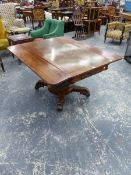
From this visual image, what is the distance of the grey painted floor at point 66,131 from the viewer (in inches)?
65.9

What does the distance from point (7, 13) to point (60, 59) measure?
364 cm

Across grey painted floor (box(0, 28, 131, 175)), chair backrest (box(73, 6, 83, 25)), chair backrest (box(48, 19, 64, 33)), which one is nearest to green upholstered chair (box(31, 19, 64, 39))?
chair backrest (box(48, 19, 64, 33))

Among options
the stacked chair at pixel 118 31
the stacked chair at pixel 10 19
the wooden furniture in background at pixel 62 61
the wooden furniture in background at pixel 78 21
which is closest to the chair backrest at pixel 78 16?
the wooden furniture in background at pixel 78 21

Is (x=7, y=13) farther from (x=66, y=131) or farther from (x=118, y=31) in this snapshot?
(x=66, y=131)

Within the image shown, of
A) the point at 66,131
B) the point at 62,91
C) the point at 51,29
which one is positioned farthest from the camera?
the point at 51,29

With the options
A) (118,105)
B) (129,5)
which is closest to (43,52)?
(118,105)

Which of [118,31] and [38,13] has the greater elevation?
[38,13]

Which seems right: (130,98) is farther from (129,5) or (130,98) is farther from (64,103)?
(129,5)

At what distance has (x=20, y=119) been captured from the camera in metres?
2.21

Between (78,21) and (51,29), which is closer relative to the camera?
(51,29)

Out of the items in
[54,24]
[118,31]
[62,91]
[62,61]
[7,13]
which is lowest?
[62,91]

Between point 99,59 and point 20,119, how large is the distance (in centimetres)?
127

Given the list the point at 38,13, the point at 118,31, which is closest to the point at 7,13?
the point at 38,13

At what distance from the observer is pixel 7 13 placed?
4.89 metres
